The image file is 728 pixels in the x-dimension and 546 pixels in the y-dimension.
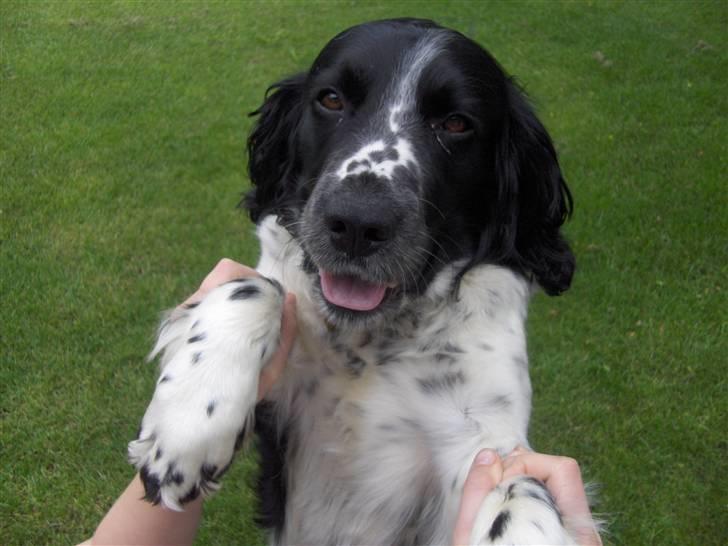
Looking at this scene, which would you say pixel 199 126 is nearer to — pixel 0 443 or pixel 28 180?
pixel 28 180

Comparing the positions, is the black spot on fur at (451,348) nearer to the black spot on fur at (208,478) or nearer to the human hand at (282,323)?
the human hand at (282,323)

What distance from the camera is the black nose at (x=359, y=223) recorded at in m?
2.10

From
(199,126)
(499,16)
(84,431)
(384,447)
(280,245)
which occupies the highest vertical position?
(280,245)

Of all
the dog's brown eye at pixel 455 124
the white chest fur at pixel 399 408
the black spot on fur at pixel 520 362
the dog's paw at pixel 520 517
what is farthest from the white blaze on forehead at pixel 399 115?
the dog's paw at pixel 520 517

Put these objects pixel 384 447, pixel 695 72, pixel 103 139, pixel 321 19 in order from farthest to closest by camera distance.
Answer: pixel 321 19 → pixel 695 72 → pixel 103 139 → pixel 384 447

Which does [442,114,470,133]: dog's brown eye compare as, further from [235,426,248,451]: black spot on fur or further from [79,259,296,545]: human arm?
[235,426,248,451]: black spot on fur

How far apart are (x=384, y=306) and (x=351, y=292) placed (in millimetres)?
118

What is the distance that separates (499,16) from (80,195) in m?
6.10

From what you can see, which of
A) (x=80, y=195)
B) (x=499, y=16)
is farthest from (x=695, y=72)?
(x=80, y=195)

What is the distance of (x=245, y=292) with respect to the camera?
2.25 meters

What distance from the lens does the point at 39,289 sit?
4699 mm

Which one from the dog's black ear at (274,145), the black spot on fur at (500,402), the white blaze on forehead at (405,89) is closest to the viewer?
the black spot on fur at (500,402)

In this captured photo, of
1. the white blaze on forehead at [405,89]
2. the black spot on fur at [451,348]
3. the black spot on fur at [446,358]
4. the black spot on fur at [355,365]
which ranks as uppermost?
the white blaze on forehead at [405,89]

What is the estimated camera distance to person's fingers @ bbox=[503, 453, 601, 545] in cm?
197
